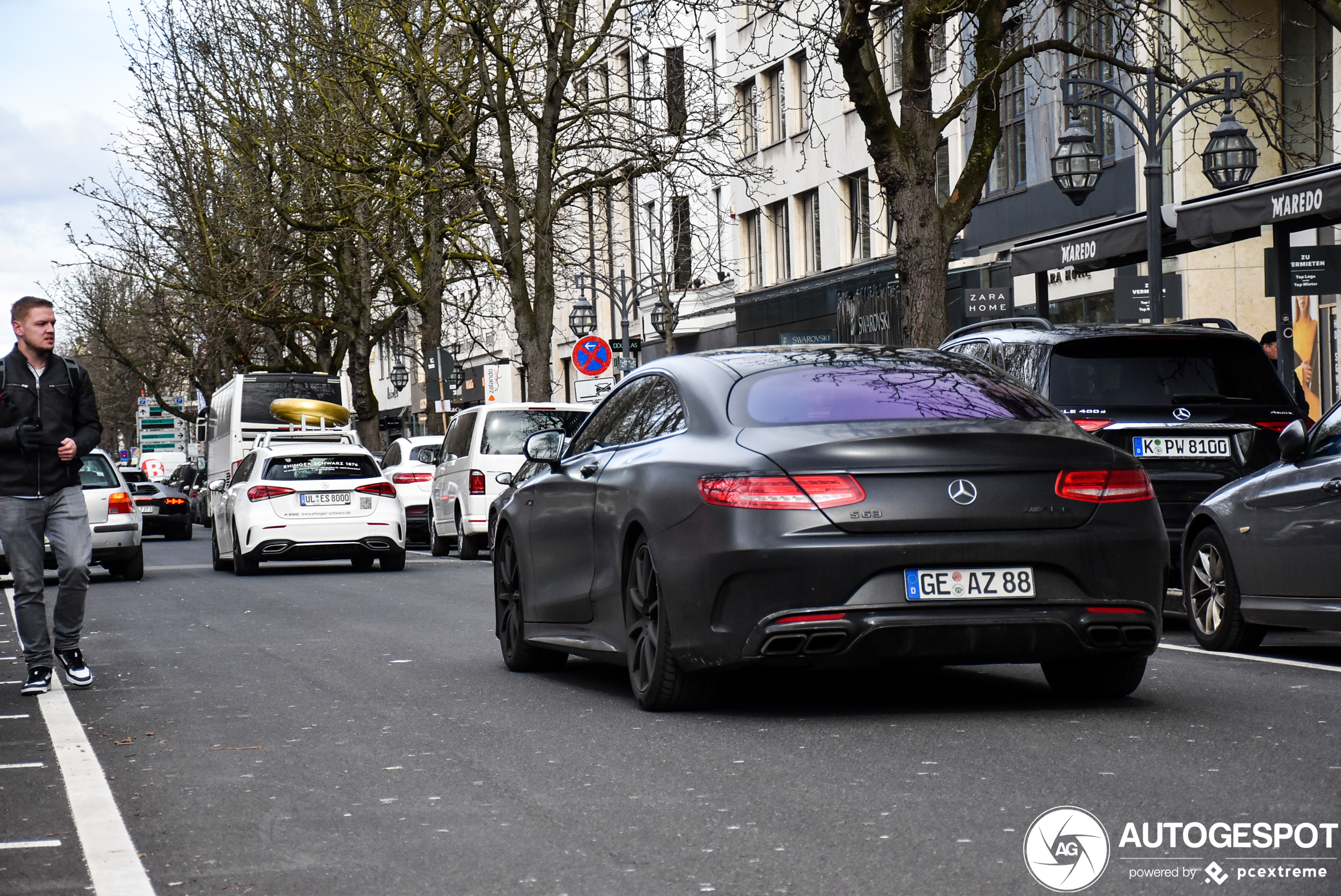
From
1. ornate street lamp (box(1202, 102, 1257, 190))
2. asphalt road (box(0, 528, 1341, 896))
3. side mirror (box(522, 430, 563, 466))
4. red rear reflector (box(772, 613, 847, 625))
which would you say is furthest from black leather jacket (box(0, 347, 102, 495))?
ornate street lamp (box(1202, 102, 1257, 190))

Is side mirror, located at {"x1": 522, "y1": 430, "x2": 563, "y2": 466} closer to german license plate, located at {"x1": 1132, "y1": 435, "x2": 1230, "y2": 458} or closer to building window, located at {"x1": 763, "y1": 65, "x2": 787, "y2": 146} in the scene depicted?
german license plate, located at {"x1": 1132, "y1": 435, "x2": 1230, "y2": 458}

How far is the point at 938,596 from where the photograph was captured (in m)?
7.44

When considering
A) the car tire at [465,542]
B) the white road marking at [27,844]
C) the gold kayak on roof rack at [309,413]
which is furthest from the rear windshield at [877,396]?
the gold kayak on roof rack at [309,413]

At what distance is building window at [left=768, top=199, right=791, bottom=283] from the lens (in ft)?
155

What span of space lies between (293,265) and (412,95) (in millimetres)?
14616

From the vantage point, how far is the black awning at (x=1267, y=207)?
1520 cm

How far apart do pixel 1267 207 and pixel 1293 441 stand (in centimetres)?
664

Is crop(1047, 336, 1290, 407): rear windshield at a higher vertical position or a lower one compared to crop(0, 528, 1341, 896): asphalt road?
higher

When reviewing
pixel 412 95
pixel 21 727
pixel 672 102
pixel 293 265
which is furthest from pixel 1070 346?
pixel 293 265

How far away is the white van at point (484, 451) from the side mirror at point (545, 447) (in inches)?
498

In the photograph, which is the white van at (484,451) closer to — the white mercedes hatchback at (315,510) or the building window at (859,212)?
the white mercedes hatchback at (315,510)

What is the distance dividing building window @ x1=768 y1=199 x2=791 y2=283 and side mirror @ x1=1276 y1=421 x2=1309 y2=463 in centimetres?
3723

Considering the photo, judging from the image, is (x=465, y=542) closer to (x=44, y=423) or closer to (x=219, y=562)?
(x=219, y=562)
